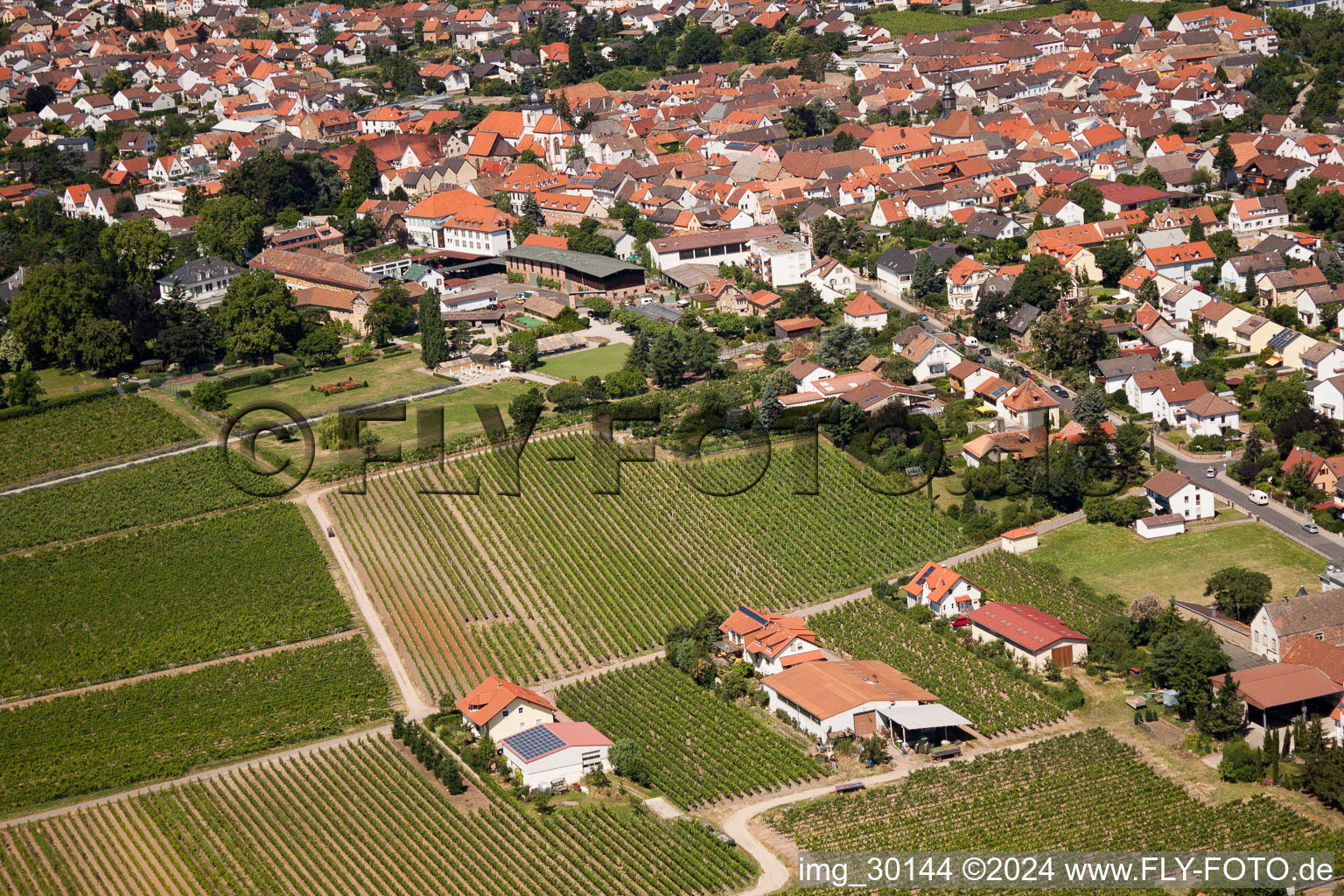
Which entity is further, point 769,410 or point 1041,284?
point 1041,284

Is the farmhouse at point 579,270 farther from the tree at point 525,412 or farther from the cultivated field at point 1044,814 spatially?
the cultivated field at point 1044,814

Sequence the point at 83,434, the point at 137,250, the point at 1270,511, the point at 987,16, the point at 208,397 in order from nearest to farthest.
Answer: the point at 1270,511, the point at 83,434, the point at 208,397, the point at 137,250, the point at 987,16

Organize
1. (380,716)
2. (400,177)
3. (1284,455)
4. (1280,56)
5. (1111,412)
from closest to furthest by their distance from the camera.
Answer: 1. (380,716)
2. (1284,455)
3. (1111,412)
4. (400,177)
5. (1280,56)

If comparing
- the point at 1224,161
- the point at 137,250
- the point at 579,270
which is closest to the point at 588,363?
the point at 579,270

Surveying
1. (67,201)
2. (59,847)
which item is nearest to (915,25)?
(67,201)

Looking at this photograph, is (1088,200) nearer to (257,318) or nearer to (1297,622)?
(1297,622)

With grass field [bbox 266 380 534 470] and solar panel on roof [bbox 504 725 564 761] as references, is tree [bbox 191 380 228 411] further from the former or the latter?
solar panel on roof [bbox 504 725 564 761]

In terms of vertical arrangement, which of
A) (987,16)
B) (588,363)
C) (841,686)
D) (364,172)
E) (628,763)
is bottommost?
(628,763)

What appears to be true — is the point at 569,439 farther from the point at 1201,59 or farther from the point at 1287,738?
the point at 1201,59
